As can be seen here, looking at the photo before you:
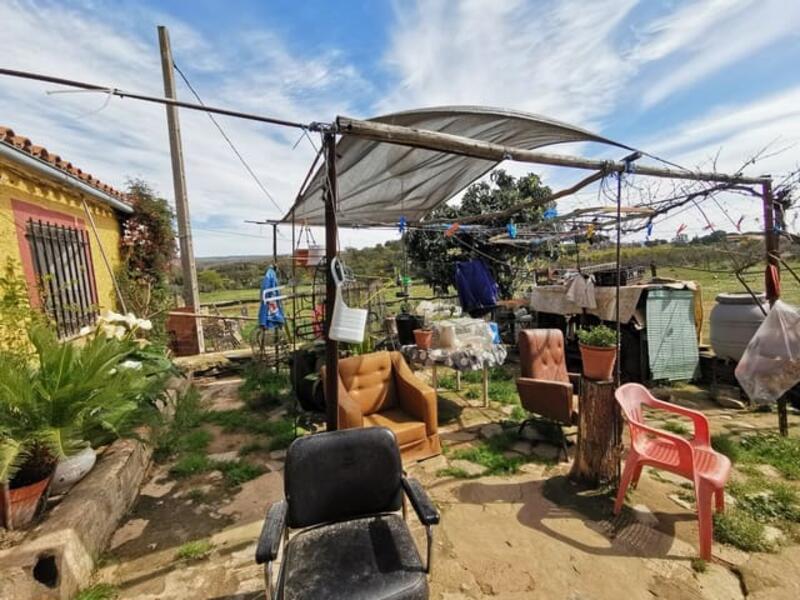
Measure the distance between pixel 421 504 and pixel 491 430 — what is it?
97.9 inches

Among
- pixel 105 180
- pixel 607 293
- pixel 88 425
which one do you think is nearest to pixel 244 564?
pixel 88 425

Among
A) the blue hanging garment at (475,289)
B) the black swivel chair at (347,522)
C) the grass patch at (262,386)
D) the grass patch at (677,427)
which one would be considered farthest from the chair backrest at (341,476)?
the blue hanging garment at (475,289)

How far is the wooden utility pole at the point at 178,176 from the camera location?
637 cm

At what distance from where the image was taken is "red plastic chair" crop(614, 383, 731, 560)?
2170mm

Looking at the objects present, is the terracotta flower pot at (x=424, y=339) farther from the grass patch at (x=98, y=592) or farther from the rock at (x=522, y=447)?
the grass patch at (x=98, y=592)

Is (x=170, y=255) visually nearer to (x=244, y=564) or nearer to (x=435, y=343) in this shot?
(x=435, y=343)

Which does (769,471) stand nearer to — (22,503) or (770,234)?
(770,234)

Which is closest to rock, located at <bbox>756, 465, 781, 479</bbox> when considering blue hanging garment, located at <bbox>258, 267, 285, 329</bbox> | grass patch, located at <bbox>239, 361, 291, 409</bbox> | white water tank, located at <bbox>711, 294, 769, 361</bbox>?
white water tank, located at <bbox>711, 294, 769, 361</bbox>

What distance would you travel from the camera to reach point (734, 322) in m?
4.57

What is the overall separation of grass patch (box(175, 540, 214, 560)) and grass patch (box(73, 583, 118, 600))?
1.11 ft

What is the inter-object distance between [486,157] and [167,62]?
6747 mm

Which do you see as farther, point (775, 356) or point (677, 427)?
point (677, 427)

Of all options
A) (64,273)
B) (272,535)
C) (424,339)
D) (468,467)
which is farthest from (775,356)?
(64,273)

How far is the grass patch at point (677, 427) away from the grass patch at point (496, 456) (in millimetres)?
1577
